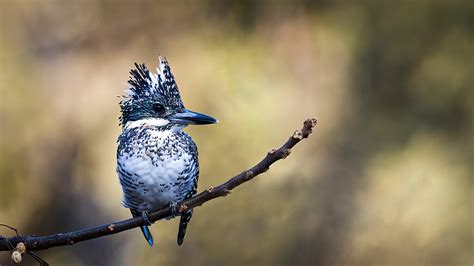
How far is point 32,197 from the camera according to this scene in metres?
5.92

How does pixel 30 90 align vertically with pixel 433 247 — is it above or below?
below

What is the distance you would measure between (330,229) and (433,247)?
993 millimetres

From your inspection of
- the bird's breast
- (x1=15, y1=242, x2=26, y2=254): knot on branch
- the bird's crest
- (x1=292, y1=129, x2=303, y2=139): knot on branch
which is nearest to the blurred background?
the bird's crest

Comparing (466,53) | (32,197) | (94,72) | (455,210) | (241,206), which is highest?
(466,53)

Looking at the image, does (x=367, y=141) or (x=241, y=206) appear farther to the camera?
(x=367, y=141)

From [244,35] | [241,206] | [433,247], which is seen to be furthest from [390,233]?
[244,35]

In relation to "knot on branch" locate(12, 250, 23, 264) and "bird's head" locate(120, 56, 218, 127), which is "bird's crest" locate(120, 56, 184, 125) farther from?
"knot on branch" locate(12, 250, 23, 264)

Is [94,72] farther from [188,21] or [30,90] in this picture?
[188,21]

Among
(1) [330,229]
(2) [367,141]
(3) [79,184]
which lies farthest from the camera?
(2) [367,141]

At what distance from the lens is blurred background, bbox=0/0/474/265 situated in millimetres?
5914

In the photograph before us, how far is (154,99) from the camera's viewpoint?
2.84m

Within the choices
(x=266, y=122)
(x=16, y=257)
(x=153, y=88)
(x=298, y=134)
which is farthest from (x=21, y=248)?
(x=266, y=122)

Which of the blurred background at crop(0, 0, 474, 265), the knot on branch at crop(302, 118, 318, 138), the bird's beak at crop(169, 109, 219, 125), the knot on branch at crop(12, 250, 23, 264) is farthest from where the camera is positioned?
the blurred background at crop(0, 0, 474, 265)

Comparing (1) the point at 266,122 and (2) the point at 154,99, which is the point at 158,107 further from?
(1) the point at 266,122
